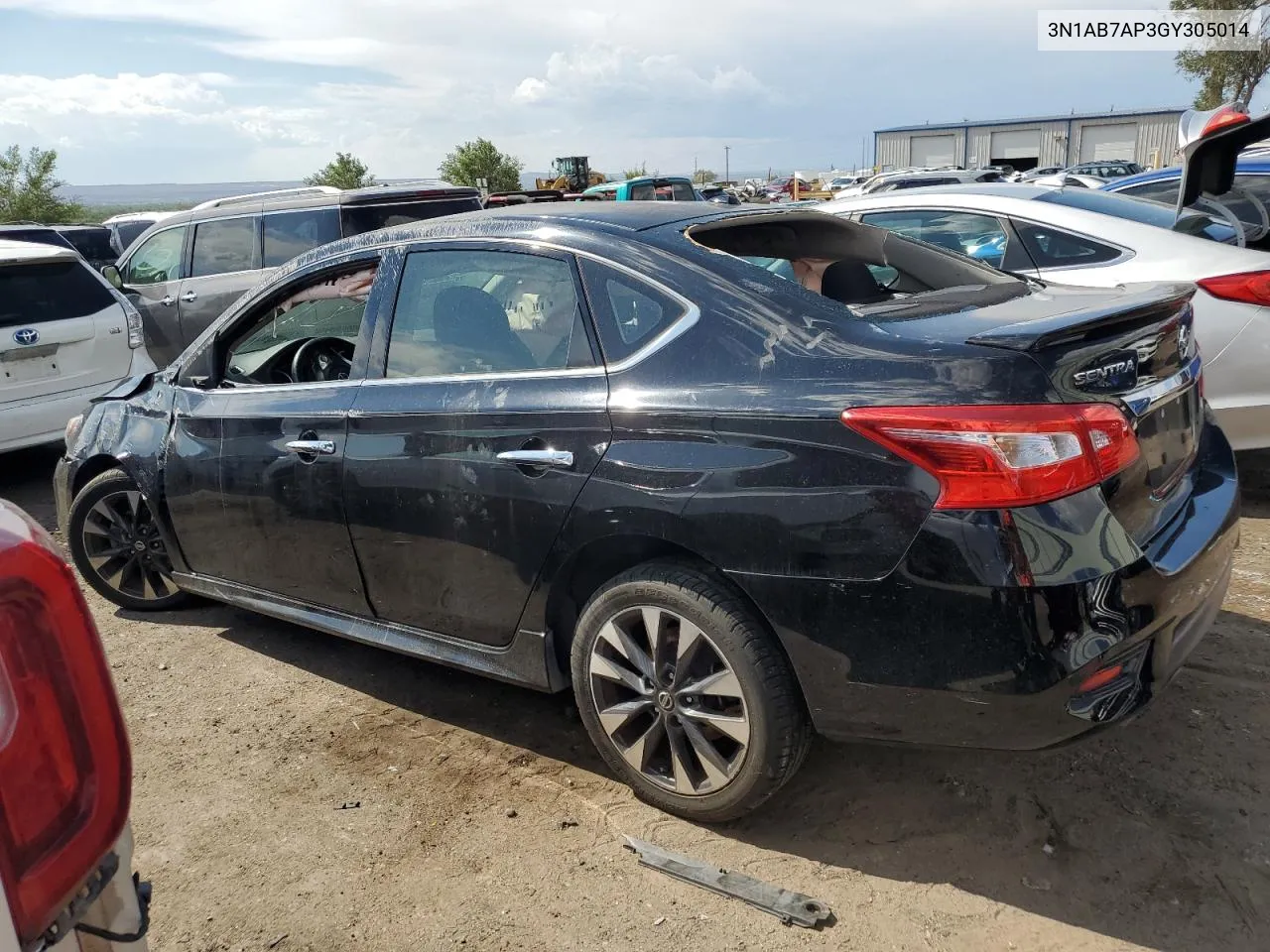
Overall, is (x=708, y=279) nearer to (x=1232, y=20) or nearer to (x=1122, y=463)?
(x=1122, y=463)

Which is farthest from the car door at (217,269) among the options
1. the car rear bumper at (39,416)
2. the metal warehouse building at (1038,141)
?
the metal warehouse building at (1038,141)

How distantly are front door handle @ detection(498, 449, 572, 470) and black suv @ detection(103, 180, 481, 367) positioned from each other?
21.0 feet

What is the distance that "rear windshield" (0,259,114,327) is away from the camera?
21.5ft

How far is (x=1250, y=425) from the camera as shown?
4.68 m

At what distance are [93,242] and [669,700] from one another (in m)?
16.1

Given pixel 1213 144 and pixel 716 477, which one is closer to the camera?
pixel 716 477

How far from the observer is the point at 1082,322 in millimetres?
2404

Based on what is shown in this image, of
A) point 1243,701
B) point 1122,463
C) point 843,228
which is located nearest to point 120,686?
point 843,228

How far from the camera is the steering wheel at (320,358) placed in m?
4.21

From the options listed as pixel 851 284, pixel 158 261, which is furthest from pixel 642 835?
pixel 158 261

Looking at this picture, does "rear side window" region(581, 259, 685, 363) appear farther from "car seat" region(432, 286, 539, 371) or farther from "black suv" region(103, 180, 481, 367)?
"black suv" region(103, 180, 481, 367)

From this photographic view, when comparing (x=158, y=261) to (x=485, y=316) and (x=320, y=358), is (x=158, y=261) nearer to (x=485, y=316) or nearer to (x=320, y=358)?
(x=320, y=358)

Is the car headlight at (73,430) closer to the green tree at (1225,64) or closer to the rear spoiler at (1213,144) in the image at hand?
the rear spoiler at (1213,144)

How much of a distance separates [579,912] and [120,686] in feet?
7.87
